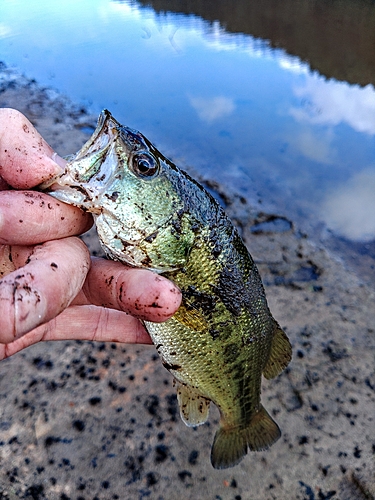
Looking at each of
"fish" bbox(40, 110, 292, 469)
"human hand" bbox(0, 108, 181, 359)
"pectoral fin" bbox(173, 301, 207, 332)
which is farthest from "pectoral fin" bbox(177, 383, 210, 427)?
"human hand" bbox(0, 108, 181, 359)

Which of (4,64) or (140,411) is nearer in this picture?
(140,411)

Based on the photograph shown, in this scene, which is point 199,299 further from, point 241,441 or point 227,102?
point 227,102

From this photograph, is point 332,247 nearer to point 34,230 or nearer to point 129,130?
point 129,130

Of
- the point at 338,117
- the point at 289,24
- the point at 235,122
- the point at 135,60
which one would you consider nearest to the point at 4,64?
the point at 135,60

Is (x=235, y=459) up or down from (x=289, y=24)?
down

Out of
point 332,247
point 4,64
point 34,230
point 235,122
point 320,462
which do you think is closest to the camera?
point 34,230

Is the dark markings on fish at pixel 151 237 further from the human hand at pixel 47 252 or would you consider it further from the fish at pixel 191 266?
the human hand at pixel 47 252

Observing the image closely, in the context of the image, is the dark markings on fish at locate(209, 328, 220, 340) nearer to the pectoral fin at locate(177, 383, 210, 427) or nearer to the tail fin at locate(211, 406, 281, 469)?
the pectoral fin at locate(177, 383, 210, 427)
